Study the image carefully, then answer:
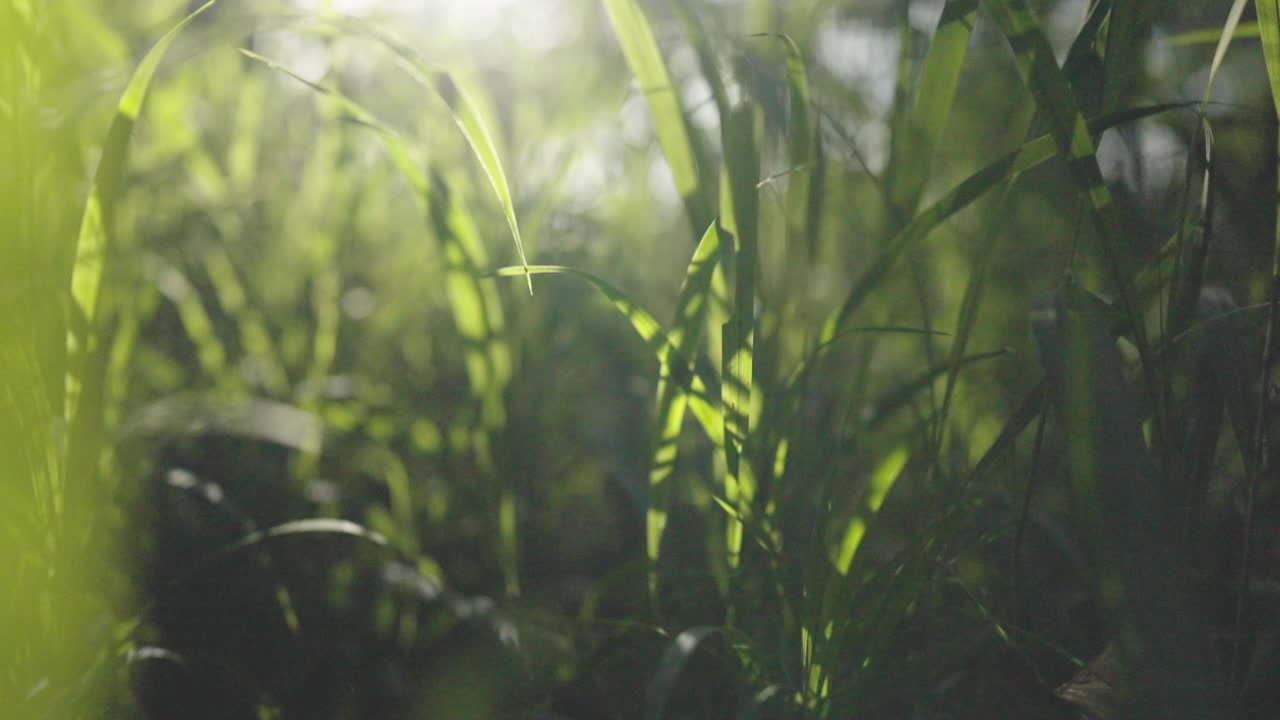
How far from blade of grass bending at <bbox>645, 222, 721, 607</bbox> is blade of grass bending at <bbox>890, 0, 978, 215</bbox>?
5.2 inches

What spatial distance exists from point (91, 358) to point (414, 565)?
31cm

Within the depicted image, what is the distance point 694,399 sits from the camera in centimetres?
46

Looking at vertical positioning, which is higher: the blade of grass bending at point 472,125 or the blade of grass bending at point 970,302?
the blade of grass bending at point 472,125

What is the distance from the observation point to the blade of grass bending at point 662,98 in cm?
45

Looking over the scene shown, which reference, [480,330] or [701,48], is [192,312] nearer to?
[480,330]

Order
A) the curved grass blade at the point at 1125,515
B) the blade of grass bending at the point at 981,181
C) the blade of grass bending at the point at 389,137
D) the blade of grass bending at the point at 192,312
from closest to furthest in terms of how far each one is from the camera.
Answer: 1. the curved grass blade at the point at 1125,515
2. the blade of grass bending at the point at 981,181
3. the blade of grass bending at the point at 389,137
4. the blade of grass bending at the point at 192,312

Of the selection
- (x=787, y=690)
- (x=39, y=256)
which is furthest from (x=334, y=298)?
(x=787, y=690)

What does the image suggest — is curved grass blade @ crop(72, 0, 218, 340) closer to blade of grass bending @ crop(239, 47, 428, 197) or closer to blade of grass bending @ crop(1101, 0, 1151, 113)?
blade of grass bending @ crop(239, 47, 428, 197)

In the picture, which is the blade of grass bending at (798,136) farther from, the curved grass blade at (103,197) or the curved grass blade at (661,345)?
the curved grass blade at (103,197)

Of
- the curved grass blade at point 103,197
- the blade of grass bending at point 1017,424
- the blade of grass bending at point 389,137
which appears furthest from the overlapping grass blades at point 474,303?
the blade of grass bending at point 1017,424

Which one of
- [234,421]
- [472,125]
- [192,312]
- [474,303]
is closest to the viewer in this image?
[472,125]

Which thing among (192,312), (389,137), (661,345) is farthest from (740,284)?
(192,312)

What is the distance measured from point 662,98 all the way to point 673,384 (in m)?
0.17

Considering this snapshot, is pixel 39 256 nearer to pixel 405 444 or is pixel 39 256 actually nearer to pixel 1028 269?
pixel 405 444
